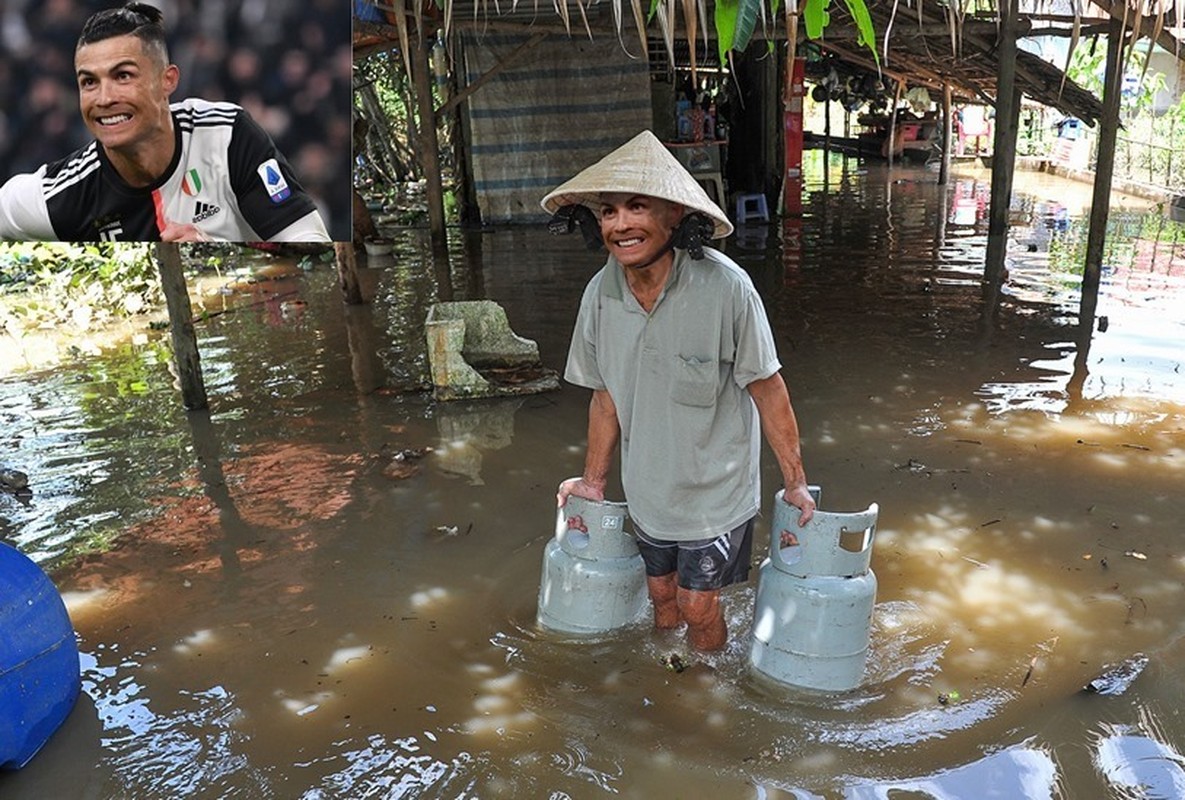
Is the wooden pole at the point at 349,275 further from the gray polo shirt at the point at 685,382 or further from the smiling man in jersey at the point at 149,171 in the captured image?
the gray polo shirt at the point at 685,382

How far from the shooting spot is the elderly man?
2.57 m

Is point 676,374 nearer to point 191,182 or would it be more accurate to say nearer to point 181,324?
point 191,182

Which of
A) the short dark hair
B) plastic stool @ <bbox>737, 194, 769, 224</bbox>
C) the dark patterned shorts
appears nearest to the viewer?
the dark patterned shorts

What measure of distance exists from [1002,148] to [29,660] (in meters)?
10.1

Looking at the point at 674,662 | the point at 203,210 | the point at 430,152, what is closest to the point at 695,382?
the point at 674,662

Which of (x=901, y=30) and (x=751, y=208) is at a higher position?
(x=901, y=30)

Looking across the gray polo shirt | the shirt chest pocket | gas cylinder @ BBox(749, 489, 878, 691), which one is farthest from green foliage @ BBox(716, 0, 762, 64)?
gas cylinder @ BBox(749, 489, 878, 691)

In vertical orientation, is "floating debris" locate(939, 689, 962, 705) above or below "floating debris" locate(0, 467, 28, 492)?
below

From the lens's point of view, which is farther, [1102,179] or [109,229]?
[1102,179]

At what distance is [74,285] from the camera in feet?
28.1

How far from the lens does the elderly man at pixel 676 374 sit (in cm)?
257

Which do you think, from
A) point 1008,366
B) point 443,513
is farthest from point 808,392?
point 443,513

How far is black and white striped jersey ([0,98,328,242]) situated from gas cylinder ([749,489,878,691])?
6.37 feet

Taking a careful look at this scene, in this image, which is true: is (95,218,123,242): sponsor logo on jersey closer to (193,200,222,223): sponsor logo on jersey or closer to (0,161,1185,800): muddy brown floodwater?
(193,200,222,223): sponsor logo on jersey
